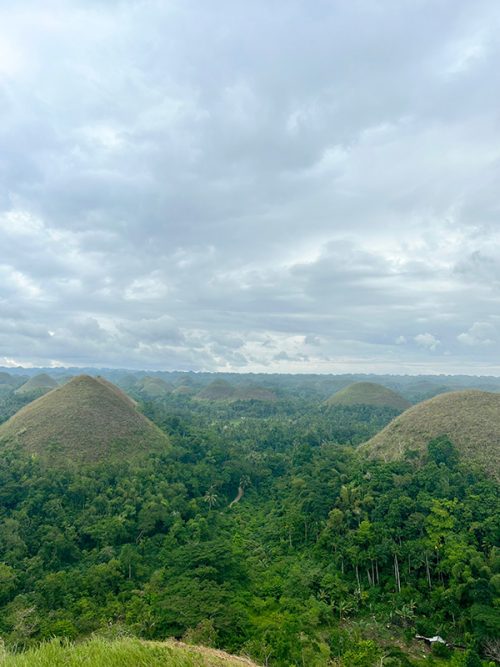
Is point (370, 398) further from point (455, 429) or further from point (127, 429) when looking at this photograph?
point (127, 429)

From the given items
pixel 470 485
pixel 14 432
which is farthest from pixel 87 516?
pixel 470 485

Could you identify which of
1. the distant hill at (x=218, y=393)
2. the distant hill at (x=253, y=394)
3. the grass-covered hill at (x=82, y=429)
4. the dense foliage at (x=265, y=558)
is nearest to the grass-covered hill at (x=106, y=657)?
the dense foliage at (x=265, y=558)

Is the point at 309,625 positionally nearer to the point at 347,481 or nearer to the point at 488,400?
the point at 347,481

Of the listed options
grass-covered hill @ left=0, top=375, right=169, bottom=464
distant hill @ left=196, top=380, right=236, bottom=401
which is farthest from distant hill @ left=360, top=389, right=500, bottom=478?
distant hill @ left=196, top=380, right=236, bottom=401

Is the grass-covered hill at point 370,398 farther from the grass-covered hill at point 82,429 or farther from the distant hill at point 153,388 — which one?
the grass-covered hill at point 82,429

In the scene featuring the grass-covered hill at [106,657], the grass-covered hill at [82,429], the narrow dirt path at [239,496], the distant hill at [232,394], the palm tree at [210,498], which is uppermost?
the grass-covered hill at [106,657]

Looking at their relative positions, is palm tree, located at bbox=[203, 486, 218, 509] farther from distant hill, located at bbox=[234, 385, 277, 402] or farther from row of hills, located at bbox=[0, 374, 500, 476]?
distant hill, located at bbox=[234, 385, 277, 402]
